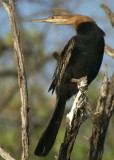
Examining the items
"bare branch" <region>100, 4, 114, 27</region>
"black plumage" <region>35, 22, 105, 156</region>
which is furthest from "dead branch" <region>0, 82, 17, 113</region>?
"black plumage" <region>35, 22, 105, 156</region>

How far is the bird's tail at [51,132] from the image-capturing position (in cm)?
394

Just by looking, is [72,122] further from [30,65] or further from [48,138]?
[30,65]

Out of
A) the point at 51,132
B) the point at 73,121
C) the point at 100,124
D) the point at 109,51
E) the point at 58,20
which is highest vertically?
the point at 58,20

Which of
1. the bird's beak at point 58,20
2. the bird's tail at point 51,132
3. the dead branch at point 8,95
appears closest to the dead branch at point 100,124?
the bird's tail at point 51,132

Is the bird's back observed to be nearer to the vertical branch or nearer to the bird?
the bird

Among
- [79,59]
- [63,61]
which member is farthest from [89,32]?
[63,61]

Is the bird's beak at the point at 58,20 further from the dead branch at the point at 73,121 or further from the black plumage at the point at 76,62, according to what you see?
the dead branch at the point at 73,121

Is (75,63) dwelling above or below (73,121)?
above

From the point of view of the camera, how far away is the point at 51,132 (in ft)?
13.5

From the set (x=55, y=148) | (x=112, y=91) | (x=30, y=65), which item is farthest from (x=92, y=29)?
(x=30, y=65)

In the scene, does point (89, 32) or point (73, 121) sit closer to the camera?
point (73, 121)

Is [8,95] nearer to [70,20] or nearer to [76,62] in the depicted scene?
[70,20]

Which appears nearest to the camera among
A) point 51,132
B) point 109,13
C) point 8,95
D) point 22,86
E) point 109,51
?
point 22,86

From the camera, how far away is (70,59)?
4414 mm
